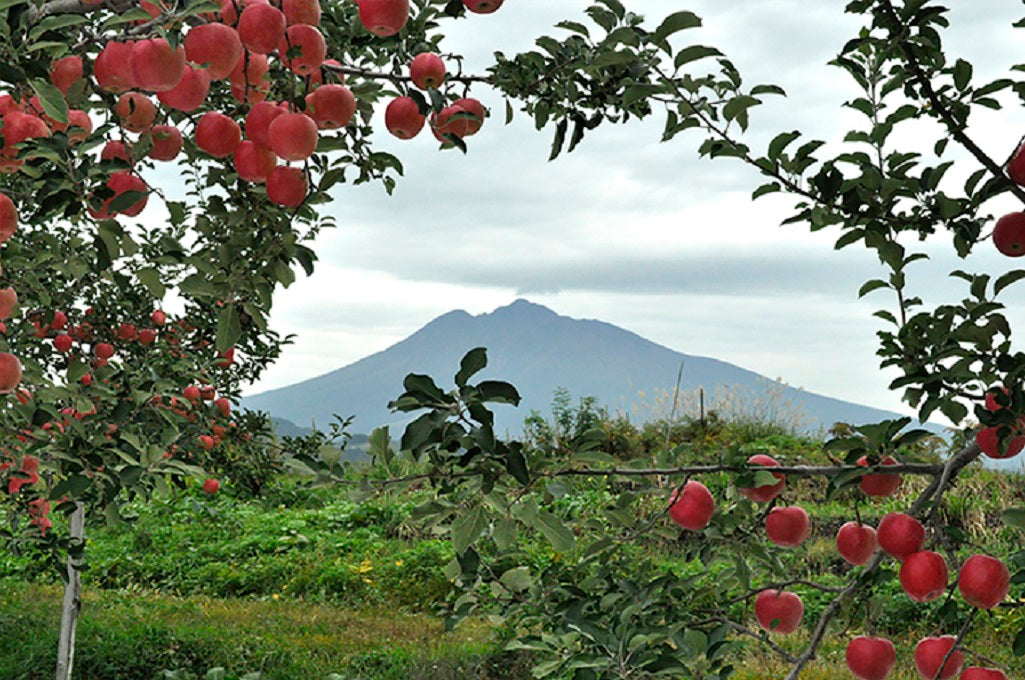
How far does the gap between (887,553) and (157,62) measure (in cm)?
174

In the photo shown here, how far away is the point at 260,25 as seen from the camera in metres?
1.29

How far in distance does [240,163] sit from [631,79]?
843 mm

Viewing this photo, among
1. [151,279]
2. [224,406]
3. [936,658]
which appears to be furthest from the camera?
[224,406]

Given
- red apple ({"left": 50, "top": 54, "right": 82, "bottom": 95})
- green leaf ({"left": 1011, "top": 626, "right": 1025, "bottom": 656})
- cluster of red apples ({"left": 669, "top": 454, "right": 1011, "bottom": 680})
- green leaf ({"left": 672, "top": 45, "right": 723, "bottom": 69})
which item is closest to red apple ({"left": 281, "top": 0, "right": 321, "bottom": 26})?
red apple ({"left": 50, "top": 54, "right": 82, "bottom": 95})

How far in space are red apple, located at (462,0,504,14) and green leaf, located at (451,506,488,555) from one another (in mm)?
A: 868

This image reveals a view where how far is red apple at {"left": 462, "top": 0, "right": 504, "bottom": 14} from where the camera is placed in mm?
1470

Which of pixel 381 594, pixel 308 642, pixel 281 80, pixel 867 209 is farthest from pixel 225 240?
pixel 381 594

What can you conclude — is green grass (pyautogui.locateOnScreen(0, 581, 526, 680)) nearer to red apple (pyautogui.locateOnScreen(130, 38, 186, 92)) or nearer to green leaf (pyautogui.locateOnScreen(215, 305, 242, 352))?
green leaf (pyautogui.locateOnScreen(215, 305, 242, 352))

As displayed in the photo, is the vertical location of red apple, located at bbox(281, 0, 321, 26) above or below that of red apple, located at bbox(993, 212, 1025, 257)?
above

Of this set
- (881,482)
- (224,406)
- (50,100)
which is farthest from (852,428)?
(224,406)

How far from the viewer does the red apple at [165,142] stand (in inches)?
59.6

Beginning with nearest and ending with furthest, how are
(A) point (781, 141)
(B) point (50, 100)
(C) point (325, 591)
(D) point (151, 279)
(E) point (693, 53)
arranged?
(B) point (50, 100), (D) point (151, 279), (E) point (693, 53), (A) point (781, 141), (C) point (325, 591)

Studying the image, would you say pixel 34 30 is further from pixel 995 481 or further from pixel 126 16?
pixel 995 481

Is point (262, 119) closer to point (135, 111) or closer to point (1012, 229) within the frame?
point (135, 111)
